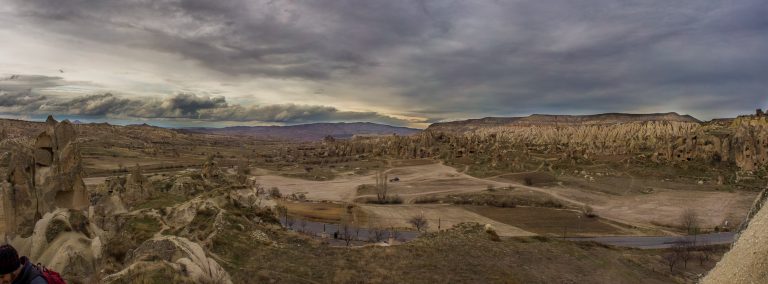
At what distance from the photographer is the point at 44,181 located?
2259cm

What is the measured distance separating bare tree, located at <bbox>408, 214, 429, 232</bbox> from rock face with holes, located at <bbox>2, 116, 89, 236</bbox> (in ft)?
168

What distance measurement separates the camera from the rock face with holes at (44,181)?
2202 cm

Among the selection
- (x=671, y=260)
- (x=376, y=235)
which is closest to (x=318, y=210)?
(x=376, y=235)

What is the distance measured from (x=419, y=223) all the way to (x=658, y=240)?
35422 mm

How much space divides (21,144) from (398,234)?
162 ft

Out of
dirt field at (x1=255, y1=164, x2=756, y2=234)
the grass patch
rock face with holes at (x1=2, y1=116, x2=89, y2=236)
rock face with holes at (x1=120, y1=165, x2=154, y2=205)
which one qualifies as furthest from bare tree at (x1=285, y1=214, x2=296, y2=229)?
rock face with holes at (x1=2, y1=116, x2=89, y2=236)

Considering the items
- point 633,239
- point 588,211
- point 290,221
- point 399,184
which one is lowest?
point 290,221

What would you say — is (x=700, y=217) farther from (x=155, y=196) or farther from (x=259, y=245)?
(x=155, y=196)

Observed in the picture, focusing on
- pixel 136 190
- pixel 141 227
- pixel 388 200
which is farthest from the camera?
pixel 388 200

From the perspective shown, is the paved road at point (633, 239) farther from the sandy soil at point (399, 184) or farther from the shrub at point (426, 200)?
the sandy soil at point (399, 184)

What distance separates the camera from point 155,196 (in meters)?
45.5

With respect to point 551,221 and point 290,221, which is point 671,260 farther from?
point 290,221

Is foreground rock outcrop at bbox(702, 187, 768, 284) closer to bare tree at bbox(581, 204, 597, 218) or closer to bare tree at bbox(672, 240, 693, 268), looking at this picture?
bare tree at bbox(672, 240, 693, 268)

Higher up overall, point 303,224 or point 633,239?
point 633,239
